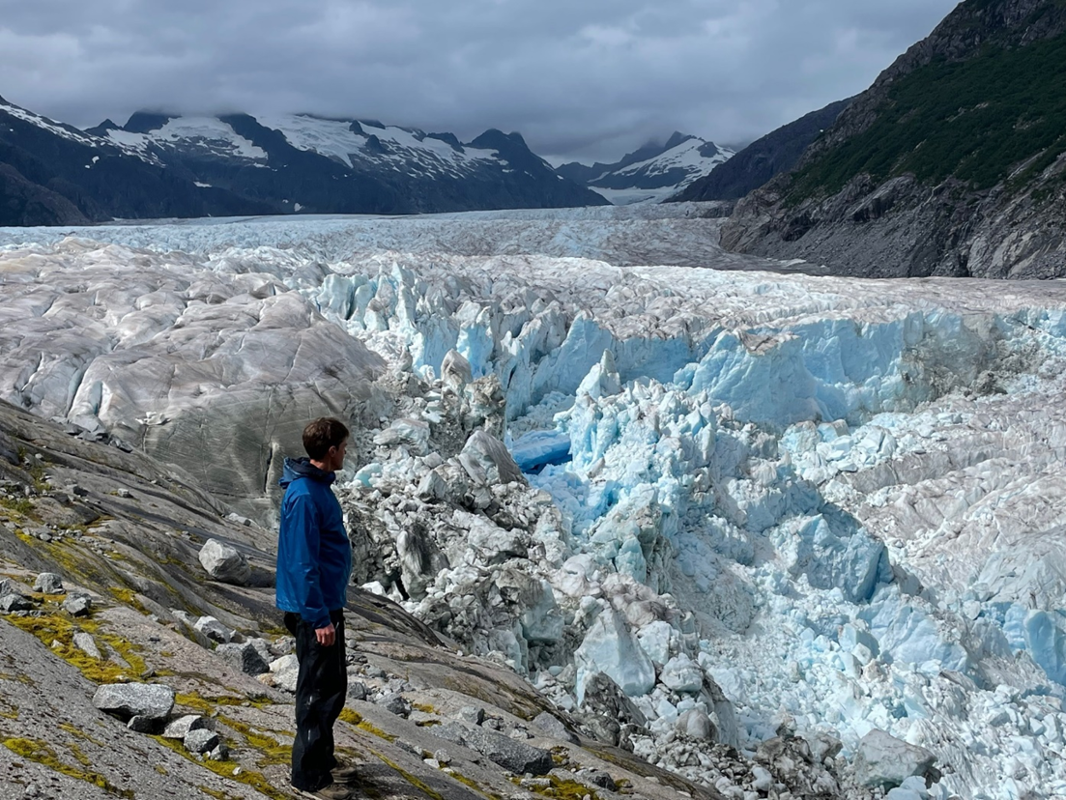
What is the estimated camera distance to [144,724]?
3801 mm

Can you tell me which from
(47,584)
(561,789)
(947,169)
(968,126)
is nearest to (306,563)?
(561,789)

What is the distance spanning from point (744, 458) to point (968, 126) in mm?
40567

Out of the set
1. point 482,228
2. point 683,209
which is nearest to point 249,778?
point 482,228

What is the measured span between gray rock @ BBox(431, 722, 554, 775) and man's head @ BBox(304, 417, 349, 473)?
7.11 ft

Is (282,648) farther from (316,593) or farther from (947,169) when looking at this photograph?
(947,169)

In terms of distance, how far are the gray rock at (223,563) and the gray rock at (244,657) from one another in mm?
2179

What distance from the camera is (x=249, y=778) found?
3.75m

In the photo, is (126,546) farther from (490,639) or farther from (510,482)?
(510,482)

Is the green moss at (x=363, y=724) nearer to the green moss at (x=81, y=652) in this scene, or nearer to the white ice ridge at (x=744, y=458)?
the green moss at (x=81, y=652)

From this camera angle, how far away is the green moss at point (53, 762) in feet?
10.2

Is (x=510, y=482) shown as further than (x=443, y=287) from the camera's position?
No

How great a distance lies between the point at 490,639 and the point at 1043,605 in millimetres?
11335

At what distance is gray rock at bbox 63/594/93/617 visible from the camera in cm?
512

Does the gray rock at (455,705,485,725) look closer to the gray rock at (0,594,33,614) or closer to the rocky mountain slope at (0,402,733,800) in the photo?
the rocky mountain slope at (0,402,733,800)
